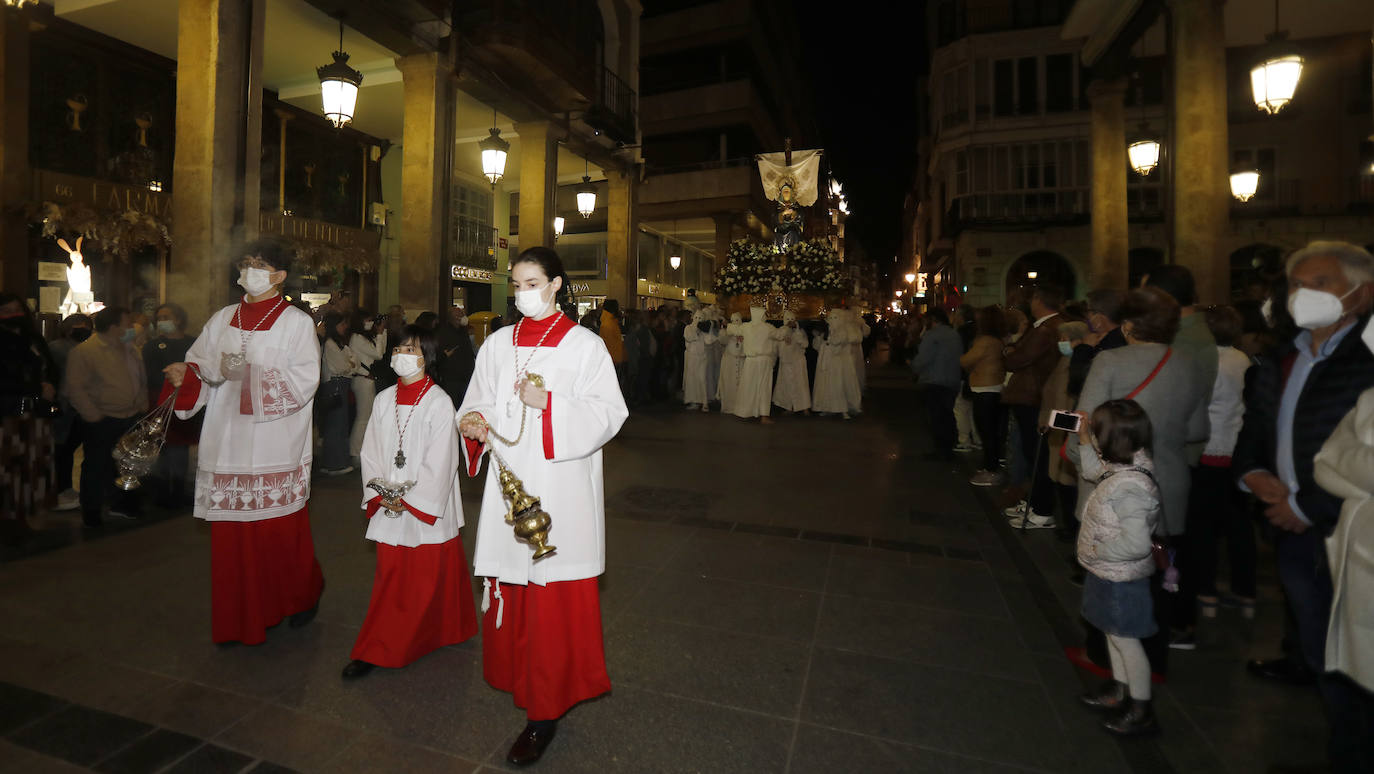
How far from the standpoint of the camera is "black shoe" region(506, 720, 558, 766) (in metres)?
2.60

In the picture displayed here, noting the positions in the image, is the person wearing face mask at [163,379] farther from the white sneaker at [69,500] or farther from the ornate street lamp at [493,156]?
the ornate street lamp at [493,156]

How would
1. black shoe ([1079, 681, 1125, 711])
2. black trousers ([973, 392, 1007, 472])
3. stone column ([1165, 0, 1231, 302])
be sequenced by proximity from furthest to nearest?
stone column ([1165, 0, 1231, 302]), black trousers ([973, 392, 1007, 472]), black shoe ([1079, 681, 1125, 711])

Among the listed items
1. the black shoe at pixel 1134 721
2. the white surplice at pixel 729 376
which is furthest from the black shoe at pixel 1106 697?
the white surplice at pixel 729 376

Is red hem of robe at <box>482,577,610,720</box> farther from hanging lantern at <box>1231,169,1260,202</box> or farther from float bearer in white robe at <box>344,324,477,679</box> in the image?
hanging lantern at <box>1231,169,1260,202</box>

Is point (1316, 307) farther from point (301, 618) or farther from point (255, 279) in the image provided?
point (301, 618)

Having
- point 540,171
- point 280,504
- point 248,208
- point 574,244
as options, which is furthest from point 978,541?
point 574,244

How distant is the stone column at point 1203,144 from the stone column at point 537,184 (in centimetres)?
1073

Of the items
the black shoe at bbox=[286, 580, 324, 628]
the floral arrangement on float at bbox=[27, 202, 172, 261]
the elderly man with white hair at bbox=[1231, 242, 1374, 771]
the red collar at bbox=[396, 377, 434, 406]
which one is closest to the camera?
the elderly man with white hair at bbox=[1231, 242, 1374, 771]

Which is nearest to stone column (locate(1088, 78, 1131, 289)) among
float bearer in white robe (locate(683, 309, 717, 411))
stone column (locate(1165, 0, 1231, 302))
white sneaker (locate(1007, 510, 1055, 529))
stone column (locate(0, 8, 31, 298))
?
stone column (locate(1165, 0, 1231, 302))

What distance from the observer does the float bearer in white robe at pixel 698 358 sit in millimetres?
14125

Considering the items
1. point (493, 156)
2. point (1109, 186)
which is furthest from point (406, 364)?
point (1109, 186)

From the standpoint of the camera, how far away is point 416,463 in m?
3.31

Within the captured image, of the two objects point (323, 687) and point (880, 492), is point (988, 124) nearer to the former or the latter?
point (880, 492)

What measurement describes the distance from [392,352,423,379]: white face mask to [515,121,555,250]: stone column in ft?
37.1
